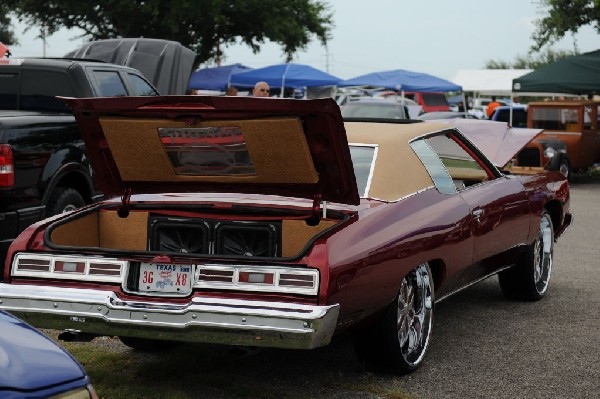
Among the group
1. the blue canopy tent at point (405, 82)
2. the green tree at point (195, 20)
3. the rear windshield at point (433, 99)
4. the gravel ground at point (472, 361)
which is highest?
the green tree at point (195, 20)

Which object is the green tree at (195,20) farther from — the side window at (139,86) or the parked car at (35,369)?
the parked car at (35,369)

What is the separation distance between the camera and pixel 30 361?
10.3 ft

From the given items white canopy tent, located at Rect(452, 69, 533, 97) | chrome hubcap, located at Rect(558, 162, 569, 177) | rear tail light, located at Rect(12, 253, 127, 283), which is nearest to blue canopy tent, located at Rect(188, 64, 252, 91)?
white canopy tent, located at Rect(452, 69, 533, 97)

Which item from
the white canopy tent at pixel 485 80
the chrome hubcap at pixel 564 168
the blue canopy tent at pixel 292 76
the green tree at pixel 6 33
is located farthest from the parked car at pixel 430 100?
the green tree at pixel 6 33

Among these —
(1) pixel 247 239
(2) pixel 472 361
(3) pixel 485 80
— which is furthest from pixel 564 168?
(3) pixel 485 80

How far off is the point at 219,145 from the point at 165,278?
826 mm

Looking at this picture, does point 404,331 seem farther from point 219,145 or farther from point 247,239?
point 219,145

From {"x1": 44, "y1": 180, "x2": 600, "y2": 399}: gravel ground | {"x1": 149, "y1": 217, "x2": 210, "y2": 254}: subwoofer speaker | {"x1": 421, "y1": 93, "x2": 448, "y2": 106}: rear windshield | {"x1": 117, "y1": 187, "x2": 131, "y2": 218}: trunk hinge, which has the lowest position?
{"x1": 44, "y1": 180, "x2": 600, "y2": 399}: gravel ground

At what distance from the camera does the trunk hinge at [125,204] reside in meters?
6.30

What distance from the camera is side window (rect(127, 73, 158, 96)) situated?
35.9 ft

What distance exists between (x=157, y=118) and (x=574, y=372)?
2712mm

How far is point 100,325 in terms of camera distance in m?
5.26

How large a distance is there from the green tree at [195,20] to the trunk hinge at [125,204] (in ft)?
120

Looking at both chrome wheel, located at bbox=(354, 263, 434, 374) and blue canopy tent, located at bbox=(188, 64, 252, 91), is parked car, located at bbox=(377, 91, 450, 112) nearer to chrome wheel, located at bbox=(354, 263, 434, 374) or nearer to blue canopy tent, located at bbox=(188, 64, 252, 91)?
blue canopy tent, located at bbox=(188, 64, 252, 91)
